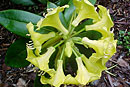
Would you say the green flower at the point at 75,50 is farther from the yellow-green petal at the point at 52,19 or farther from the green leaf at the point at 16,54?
the green leaf at the point at 16,54

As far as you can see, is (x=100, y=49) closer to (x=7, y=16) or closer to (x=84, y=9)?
(x=84, y=9)

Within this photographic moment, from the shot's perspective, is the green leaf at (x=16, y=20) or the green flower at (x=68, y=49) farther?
the green leaf at (x=16, y=20)

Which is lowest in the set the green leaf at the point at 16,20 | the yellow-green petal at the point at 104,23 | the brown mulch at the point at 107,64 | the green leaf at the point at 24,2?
the brown mulch at the point at 107,64

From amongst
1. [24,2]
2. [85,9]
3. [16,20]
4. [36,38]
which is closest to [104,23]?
[85,9]

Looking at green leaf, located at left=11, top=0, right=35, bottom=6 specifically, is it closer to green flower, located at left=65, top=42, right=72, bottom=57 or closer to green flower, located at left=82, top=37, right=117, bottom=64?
green flower, located at left=65, top=42, right=72, bottom=57

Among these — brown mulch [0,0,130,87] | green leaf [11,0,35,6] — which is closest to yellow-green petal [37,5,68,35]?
green leaf [11,0,35,6]

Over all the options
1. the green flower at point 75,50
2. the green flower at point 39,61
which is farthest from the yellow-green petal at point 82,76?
the green flower at point 39,61

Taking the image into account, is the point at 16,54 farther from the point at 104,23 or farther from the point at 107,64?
the point at 107,64
